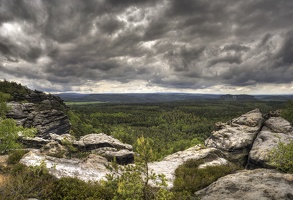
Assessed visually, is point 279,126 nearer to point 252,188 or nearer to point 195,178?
point 195,178

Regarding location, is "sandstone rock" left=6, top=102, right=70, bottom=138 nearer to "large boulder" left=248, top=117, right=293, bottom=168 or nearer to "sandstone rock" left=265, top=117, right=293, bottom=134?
"large boulder" left=248, top=117, right=293, bottom=168

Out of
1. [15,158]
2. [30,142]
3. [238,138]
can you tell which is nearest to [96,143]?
[30,142]

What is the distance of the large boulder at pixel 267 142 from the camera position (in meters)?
29.8

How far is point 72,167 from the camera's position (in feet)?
71.2

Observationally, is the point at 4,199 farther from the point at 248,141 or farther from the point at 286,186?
the point at 248,141

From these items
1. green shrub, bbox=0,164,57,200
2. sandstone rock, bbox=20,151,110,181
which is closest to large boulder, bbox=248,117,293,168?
sandstone rock, bbox=20,151,110,181

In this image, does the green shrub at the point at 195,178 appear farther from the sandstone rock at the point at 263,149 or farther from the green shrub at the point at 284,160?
the sandstone rock at the point at 263,149

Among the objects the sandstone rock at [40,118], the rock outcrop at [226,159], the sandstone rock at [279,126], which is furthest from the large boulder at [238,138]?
the sandstone rock at [40,118]

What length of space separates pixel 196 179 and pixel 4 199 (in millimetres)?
16436

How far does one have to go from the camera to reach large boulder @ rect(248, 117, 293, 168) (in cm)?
2984

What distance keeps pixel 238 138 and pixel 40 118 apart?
67.0 m

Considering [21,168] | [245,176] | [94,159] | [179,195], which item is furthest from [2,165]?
[245,176]

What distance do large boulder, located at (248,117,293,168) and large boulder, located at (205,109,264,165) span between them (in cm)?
254

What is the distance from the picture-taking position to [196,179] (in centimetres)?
1973
